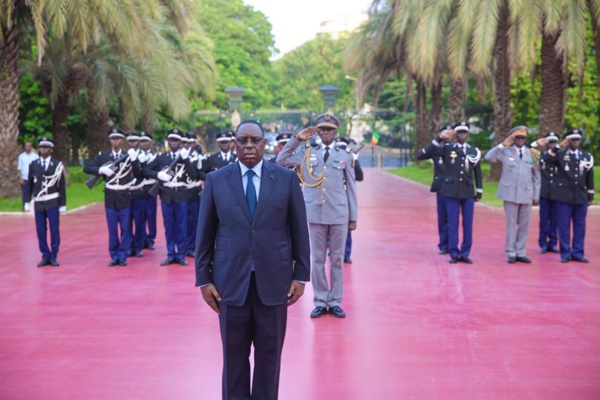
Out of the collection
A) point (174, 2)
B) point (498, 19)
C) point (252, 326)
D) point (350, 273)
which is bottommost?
point (350, 273)

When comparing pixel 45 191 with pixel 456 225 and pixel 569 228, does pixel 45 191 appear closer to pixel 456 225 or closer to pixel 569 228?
pixel 456 225

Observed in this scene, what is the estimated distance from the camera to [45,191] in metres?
10.7

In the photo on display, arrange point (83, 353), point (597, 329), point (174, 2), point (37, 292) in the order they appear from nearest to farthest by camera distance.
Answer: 1. point (83, 353)
2. point (597, 329)
3. point (37, 292)
4. point (174, 2)

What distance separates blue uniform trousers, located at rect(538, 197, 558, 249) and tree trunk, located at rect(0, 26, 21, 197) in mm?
14123

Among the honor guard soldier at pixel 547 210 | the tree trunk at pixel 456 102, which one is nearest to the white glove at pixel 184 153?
the honor guard soldier at pixel 547 210

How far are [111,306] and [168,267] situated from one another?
8.16ft

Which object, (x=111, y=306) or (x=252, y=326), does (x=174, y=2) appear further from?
(x=252, y=326)

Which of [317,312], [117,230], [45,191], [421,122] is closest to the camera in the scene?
[317,312]

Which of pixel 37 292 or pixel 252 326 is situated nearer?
pixel 252 326

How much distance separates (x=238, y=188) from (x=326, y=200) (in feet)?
10.4

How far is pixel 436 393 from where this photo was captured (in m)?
5.48

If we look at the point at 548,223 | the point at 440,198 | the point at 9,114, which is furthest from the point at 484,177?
the point at 440,198

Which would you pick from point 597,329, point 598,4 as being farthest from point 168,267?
point 598,4

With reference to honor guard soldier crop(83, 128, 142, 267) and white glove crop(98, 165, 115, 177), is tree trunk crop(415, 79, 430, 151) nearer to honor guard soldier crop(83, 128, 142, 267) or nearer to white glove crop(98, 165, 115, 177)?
honor guard soldier crop(83, 128, 142, 267)
